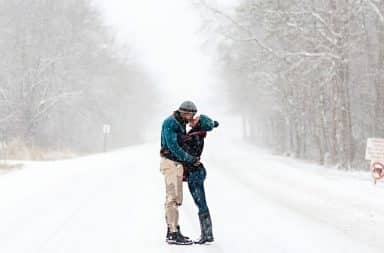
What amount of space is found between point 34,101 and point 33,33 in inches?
176

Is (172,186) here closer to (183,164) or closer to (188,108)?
(183,164)

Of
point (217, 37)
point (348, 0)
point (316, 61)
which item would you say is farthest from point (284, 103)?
point (348, 0)

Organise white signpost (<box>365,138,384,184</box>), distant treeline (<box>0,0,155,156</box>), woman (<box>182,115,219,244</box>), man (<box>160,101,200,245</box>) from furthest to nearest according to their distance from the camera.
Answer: distant treeline (<box>0,0,155,156</box>), white signpost (<box>365,138,384,184</box>), woman (<box>182,115,219,244</box>), man (<box>160,101,200,245</box>)

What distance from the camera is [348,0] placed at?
21500 millimetres

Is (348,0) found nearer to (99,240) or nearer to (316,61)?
(316,61)

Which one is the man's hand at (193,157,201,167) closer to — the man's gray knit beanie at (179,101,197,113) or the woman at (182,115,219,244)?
the woman at (182,115,219,244)

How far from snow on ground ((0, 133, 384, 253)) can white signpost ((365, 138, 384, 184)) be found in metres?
0.44

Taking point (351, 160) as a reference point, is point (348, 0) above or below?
above

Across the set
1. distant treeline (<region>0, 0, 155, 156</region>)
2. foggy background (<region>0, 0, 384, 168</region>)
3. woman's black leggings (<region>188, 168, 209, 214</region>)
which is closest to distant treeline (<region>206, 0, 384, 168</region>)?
foggy background (<region>0, 0, 384, 168</region>)

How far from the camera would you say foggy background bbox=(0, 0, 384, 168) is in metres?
23.3

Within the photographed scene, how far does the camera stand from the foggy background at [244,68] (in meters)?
23.3

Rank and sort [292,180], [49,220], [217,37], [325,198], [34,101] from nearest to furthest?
[49,220]
[325,198]
[292,180]
[217,37]
[34,101]

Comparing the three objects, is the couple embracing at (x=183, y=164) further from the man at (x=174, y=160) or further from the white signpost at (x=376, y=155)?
the white signpost at (x=376, y=155)

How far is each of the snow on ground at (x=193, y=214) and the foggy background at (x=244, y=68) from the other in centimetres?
764
